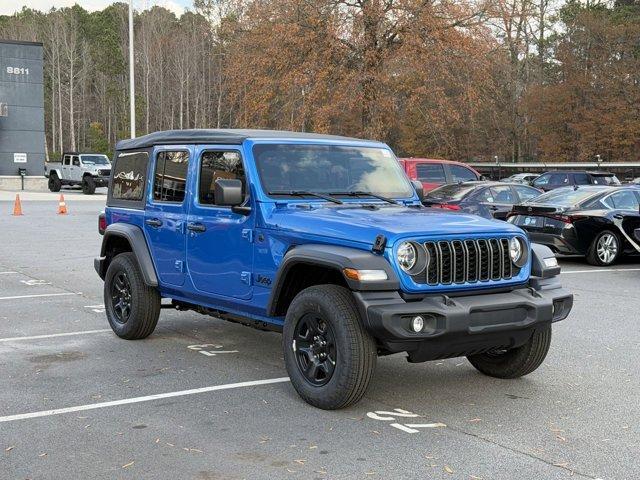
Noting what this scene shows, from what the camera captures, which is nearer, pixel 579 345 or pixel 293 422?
pixel 293 422

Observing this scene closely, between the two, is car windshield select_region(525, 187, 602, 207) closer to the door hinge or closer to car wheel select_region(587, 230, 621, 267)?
car wheel select_region(587, 230, 621, 267)

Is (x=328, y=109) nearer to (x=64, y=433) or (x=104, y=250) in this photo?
(x=104, y=250)

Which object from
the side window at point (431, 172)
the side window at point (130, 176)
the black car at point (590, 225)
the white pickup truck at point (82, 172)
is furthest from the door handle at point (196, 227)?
the white pickup truck at point (82, 172)

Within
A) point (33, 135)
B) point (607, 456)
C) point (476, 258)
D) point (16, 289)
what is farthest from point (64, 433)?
point (33, 135)

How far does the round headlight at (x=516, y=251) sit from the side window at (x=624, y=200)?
9402 millimetres

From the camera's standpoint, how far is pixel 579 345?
7.72 metres

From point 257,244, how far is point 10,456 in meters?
2.33

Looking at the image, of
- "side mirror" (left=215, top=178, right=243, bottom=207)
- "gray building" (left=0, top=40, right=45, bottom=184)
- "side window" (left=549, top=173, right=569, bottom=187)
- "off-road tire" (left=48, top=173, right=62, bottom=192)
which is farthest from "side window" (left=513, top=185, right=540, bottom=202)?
"gray building" (left=0, top=40, right=45, bottom=184)

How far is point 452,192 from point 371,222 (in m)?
11.2

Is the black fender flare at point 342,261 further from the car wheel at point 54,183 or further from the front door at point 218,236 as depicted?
the car wheel at point 54,183

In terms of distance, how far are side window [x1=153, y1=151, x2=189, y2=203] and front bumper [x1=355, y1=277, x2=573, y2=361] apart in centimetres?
255

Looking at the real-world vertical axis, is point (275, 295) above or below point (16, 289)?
above

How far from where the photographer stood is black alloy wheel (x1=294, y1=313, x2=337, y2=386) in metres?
5.51

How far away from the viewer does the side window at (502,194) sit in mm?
16719
